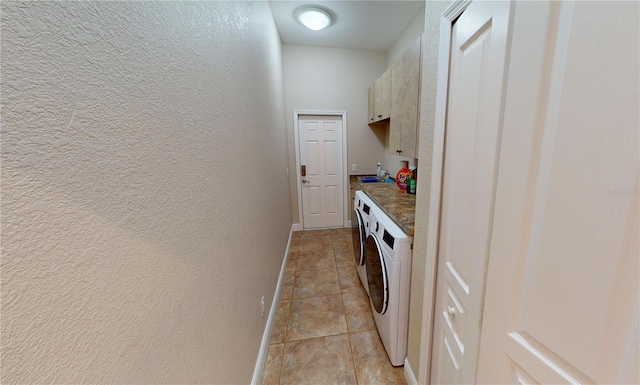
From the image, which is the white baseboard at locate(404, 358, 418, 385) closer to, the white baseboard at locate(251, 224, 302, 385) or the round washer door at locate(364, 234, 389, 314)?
the round washer door at locate(364, 234, 389, 314)

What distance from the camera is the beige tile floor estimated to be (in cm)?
145

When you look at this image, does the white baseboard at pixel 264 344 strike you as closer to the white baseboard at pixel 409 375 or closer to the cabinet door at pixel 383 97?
the white baseboard at pixel 409 375

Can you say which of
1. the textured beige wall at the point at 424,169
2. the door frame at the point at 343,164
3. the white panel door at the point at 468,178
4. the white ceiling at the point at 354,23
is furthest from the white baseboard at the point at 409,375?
the white ceiling at the point at 354,23

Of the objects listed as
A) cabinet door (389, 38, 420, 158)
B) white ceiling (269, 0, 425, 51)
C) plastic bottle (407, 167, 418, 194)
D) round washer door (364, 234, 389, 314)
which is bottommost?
round washer door (364, 234, 389, 314)

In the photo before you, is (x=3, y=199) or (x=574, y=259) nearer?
(x=3, y=199)

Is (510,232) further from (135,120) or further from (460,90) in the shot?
(135,120)

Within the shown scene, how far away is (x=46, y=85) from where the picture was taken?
0.33 m

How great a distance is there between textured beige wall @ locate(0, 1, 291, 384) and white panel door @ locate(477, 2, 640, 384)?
885 millimetres

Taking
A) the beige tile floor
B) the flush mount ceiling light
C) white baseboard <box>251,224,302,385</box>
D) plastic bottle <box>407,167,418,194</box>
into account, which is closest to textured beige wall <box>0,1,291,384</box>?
white baseboard <box>251,224,302,385</box>

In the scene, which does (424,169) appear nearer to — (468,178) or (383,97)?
(468,178)

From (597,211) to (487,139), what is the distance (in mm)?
331

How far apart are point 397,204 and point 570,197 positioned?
1.41 m

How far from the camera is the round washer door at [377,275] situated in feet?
4.72

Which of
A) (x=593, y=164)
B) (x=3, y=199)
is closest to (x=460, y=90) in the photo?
(x=593, y=164)
